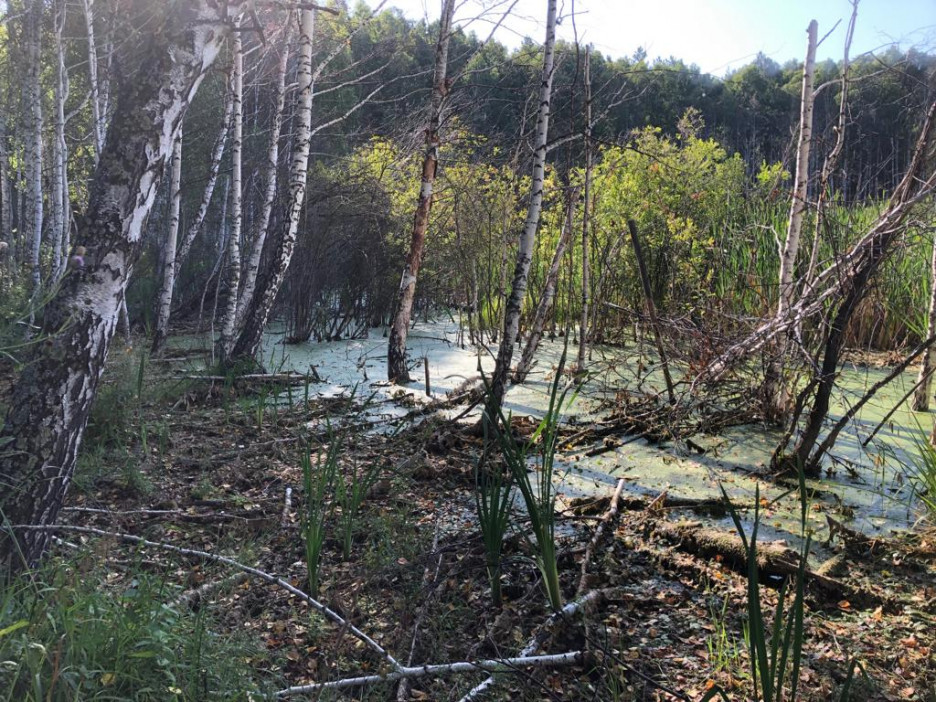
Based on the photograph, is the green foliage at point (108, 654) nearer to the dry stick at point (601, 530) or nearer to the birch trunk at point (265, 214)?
the dry stick at point (601, 530)

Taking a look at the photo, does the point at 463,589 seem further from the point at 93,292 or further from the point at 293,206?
the point at 293,206

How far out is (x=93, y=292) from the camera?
2434 mm

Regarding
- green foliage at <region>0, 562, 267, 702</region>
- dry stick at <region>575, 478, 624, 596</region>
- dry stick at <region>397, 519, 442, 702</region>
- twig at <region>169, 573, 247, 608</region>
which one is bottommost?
dry stick at <region>397, 519, 442, 702</region>

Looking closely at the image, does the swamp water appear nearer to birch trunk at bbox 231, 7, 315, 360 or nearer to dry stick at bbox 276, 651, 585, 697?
dry stick at bbox 276, 651, 585, 697

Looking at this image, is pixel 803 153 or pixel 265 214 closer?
pixel 803 153

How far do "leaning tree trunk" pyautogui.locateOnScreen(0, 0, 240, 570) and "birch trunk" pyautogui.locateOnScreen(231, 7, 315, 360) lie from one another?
172 inches

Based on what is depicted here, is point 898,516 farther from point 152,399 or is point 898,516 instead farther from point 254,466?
point 152,399

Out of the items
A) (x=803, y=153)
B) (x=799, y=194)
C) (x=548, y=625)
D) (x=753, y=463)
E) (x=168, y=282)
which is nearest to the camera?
(x=548, y=625)

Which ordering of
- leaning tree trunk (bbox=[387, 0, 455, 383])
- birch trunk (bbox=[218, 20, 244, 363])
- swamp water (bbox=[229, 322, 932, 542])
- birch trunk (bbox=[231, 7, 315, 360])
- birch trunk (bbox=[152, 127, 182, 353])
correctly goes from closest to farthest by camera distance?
swamp water (bbox=[229, 322, 932, 542])
leaning tree trunk (bbox=[387, 0, 455, 383])
birch trunk (bbox=[231, 7, 315, 360])
birch trunk (bbox=[218, 20, 244, 363])
birch trunk (bbox=[152, 127, 182, 353])

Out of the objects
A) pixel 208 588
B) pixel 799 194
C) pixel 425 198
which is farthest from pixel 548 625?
pixel 425 198

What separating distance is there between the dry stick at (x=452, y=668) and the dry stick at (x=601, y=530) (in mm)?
431

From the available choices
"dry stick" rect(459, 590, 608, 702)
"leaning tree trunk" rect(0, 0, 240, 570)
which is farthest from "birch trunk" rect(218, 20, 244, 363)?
"dry stick" rect(459, 590, 608, 702)

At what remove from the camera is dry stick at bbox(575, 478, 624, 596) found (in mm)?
2865

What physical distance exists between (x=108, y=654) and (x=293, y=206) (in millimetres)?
5701
